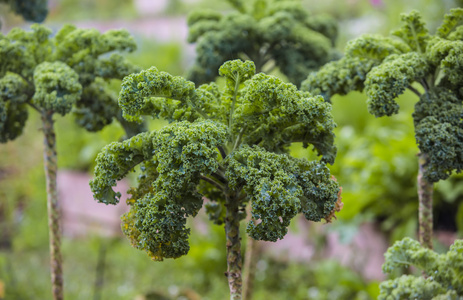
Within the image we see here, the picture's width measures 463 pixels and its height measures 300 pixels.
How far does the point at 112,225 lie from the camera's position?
17.9 ft

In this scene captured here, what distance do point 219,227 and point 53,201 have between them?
2.20 metres

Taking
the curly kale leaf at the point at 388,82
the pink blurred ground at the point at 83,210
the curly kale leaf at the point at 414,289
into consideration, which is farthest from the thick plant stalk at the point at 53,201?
the pink blurred ground at the point at 83,210

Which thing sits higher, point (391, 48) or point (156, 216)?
point (391, 48)

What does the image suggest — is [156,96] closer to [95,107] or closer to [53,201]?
[95,107]

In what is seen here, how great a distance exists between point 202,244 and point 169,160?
9.83ft

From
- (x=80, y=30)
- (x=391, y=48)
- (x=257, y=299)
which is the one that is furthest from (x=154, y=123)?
(x=391, y=48)

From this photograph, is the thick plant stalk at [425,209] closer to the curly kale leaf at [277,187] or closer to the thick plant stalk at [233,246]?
the curly kale leaf at [277,187]

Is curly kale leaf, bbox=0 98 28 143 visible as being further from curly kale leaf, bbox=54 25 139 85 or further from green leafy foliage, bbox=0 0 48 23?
green leafy foliage, bbox=0 0 48 23

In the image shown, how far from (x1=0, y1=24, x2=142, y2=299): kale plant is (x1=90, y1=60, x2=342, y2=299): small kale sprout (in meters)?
0.48

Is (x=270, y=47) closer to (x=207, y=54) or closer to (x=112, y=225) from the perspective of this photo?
(x=207, y=54)

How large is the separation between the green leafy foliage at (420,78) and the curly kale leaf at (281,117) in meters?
0.25

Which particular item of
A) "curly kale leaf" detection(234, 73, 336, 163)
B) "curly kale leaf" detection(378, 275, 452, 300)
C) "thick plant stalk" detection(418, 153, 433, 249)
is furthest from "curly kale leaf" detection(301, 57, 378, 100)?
"curly kale leaf" detection(378, 275, 452, 300)

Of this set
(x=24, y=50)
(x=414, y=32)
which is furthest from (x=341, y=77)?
(x=24, y=50)

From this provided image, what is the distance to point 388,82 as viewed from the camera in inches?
71.7
